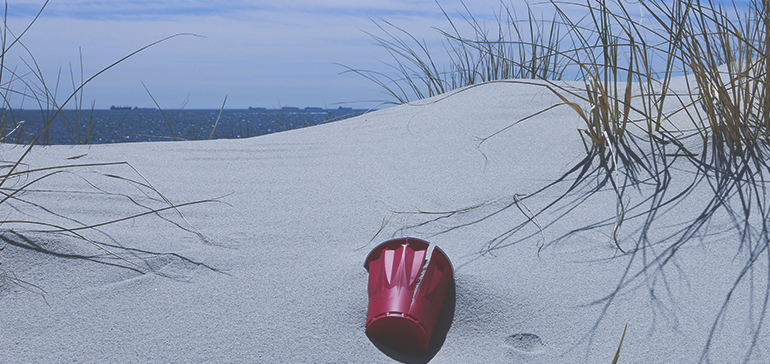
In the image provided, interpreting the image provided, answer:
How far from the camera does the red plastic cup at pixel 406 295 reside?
3.22ft

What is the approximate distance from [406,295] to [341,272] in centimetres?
24

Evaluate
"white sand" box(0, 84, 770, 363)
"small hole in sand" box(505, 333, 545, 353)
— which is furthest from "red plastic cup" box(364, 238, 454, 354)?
"small hole in sand" box(505, 333, 545, 353)

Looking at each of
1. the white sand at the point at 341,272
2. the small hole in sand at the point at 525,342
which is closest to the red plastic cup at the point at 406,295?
the white sand at the point at 341,272

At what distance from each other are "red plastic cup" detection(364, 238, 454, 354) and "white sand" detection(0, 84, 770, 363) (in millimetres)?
37

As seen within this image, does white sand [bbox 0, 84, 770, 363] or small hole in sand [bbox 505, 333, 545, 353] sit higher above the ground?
white sand [bbox 0, 84, 770, 363]

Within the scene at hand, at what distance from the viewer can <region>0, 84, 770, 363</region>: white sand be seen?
99 cm

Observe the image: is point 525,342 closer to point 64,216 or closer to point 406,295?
point 406,295

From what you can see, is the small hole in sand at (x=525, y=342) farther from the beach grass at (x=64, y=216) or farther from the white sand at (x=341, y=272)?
the beach grass at (x=64, y=216)

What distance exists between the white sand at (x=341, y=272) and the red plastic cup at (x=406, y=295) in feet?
0.12

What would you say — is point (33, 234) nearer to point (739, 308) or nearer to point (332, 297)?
point (332, 297)

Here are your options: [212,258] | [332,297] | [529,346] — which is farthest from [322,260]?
[529,346]

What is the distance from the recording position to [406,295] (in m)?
1.01

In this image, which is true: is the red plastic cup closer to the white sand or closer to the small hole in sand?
the white sand

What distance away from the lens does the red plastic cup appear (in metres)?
0.98
